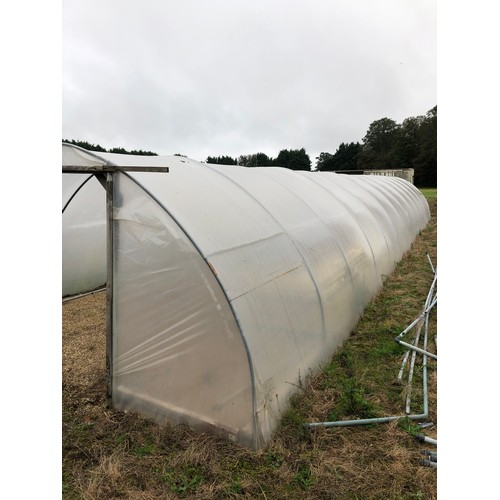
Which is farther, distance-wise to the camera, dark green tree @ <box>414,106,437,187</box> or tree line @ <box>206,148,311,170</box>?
tree line @ <box>206,148,311,170</box>

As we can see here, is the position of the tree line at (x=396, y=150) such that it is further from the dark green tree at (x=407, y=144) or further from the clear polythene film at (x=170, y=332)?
the clear polythene film at (x=170, y=332)

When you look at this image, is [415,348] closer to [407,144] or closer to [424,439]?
[424,439]

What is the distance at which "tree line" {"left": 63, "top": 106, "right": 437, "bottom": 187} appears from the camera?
4744 cm

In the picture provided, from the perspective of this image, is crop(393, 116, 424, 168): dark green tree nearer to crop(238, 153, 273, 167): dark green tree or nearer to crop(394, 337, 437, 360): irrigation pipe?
crop(238, 153, 273, 167): dark green tree

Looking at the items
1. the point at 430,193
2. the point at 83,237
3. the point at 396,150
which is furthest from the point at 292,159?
the point at 83,237

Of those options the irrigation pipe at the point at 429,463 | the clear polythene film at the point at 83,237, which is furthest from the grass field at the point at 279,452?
the clear polythene film at the point at 83,237

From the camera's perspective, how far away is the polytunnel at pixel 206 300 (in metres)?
3.22

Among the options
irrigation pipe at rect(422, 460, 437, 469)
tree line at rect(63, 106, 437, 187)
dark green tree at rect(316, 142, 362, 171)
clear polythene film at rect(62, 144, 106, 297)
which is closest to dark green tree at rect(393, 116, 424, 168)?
tree line at rect(63, 106, 437, 187)

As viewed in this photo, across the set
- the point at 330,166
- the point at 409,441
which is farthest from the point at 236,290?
the point at 330,166

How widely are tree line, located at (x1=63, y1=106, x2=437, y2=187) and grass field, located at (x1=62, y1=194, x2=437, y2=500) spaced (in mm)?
41088

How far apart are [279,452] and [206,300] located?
144cm

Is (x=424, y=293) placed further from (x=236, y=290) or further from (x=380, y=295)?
(x=236, y=290)

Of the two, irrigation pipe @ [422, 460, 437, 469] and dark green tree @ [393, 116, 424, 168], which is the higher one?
dark green tree @ [393, 116, 424, 168]

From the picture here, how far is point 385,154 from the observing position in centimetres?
6078
